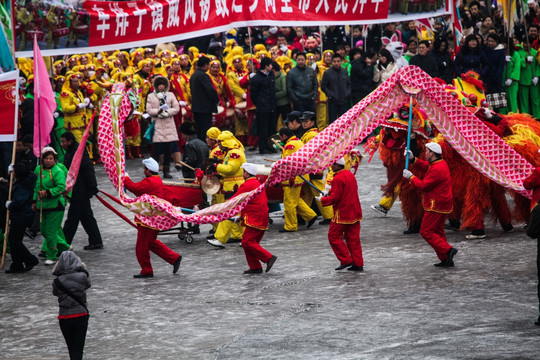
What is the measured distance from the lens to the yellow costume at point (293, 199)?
14281 millimetres

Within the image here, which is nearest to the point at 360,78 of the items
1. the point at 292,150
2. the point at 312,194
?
the point at 312,194

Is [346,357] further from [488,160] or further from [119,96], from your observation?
[119,96]

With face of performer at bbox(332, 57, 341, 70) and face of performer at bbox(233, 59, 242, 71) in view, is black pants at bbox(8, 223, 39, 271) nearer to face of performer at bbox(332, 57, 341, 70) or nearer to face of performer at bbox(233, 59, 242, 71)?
face of performer at bbox(233, 59, 242, 71)

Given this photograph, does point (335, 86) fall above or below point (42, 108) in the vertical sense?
below

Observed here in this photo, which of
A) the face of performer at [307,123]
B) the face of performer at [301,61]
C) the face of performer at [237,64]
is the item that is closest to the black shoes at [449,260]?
the face of performer at [307,123]

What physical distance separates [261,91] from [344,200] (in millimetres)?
9267

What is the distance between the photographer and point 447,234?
13.5m

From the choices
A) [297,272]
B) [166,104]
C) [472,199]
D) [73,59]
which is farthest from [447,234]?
[73,59]

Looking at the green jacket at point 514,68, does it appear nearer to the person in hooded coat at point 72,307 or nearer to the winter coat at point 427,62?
the winter coat at point 427,62

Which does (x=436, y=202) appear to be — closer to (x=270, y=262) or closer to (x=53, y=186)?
(x=270, y=262)

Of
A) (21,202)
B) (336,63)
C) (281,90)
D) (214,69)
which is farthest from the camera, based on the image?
(336,63)

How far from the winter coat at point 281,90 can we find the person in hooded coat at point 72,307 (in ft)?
42.1

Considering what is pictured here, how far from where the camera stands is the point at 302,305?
10.1 metres

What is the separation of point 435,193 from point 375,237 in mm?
Result: 2223
